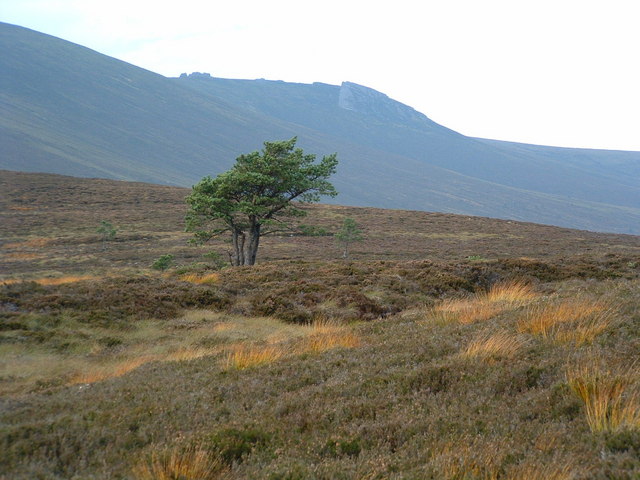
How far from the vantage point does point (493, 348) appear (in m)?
7.20

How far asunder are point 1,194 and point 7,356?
7895cm

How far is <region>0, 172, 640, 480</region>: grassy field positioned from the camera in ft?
15.2

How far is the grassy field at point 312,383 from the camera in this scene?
462 cm

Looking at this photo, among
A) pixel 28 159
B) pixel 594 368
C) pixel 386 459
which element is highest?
pixel 594 368

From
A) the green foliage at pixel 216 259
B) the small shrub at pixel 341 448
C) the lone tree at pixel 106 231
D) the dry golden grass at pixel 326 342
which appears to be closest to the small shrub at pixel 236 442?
the small shrub at pixel 341 448

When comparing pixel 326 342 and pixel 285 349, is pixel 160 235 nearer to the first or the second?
pixel 285 349

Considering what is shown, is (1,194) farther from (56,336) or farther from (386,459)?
(386,459)

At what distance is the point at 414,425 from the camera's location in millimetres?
5246

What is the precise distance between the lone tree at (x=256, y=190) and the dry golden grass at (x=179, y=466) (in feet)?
68.0

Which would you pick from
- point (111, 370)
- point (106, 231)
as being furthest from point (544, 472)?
point (106, 231)

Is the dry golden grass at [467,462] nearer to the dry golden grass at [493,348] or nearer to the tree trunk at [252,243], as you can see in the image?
the dry golden grass at [493,348]

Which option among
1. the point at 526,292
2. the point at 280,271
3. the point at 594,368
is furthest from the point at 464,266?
the point at 594,368

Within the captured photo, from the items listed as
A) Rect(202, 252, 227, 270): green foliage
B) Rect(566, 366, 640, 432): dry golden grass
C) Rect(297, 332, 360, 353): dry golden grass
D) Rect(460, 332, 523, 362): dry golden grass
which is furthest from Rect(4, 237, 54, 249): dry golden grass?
Rect(566, 366, 640, 432): dry golden grass

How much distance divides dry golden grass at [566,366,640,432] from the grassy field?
26 millimetres
